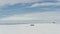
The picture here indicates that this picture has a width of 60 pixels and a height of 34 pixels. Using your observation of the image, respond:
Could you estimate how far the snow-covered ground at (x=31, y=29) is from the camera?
1969mm

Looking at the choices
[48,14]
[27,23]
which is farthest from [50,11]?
[27,23]

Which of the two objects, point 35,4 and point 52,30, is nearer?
point 52,30

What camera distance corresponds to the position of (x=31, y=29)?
6.61ft

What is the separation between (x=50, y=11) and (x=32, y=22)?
38 centimetres

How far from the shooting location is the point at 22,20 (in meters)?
2.11

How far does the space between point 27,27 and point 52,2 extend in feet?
1.98

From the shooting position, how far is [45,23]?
6.64ft

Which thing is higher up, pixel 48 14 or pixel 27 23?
pixel 48 14

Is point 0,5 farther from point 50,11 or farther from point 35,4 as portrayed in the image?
point 50,11

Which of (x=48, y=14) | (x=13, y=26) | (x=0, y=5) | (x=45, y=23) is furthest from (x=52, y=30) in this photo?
(x=0, y=5)

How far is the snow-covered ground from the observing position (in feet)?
6.46

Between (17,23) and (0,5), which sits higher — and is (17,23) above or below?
below

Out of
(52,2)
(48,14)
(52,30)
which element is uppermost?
(52,2)

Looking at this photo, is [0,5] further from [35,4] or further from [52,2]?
[52,2]
